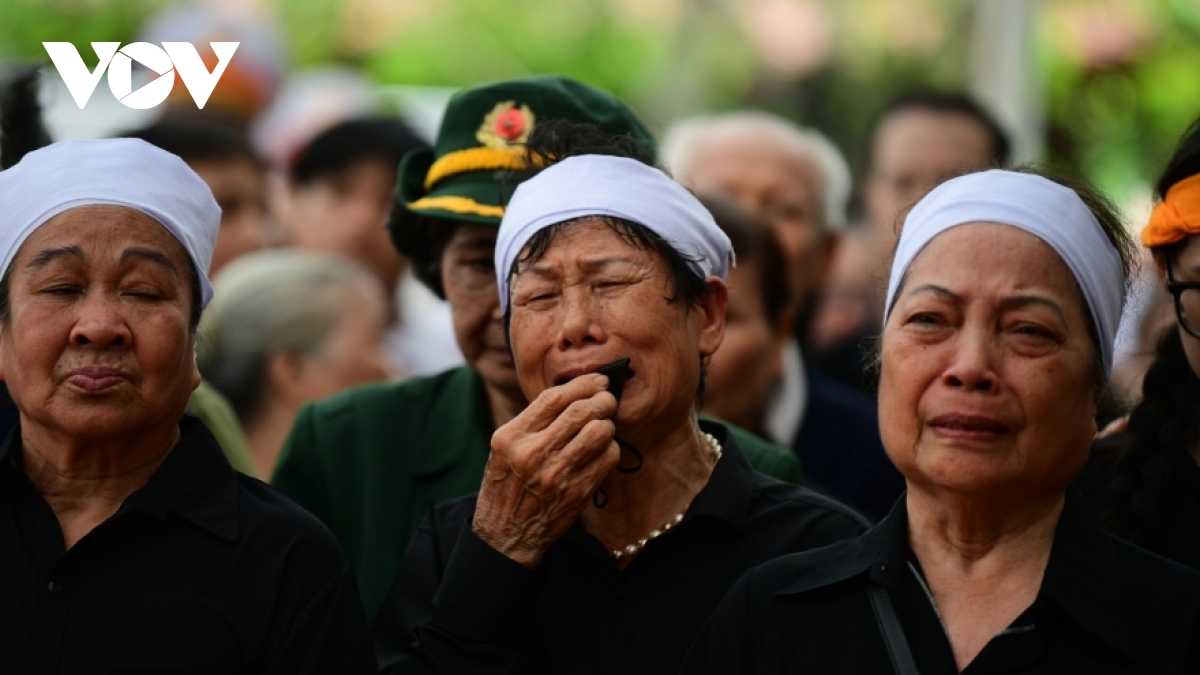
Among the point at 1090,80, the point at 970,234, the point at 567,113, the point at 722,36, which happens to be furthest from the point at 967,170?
the point at 1090,80

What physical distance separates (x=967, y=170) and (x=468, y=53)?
1174 cm

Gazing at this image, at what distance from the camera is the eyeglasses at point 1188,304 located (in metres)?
3.84

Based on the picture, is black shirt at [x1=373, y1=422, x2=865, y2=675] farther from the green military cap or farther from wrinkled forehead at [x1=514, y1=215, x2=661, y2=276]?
the green military cap

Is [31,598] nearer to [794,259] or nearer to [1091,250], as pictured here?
[1091,250]

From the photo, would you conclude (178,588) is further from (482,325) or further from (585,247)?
(482,325)

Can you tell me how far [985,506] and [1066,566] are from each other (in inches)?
7.1

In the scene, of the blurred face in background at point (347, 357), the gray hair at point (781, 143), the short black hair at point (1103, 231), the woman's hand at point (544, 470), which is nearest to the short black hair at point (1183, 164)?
the short black hair at point (1103, 231)

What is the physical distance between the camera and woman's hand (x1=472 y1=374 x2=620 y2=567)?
3.44m

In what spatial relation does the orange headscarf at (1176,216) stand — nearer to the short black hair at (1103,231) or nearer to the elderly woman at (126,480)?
the short black hair at (1103,231)

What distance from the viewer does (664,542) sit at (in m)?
3.64

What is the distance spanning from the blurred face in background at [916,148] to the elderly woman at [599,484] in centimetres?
401

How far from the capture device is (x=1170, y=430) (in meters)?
3.94

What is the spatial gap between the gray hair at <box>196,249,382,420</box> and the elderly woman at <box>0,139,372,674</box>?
280 centimetres

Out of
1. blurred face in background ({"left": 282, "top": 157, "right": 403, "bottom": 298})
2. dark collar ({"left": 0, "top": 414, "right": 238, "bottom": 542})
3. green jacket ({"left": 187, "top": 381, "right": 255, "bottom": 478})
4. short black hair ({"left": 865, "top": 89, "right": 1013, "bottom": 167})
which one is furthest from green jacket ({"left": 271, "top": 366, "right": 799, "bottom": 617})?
short black hair ({"left": 865, "top": 89, "right": 1013, "bottom": 167})
